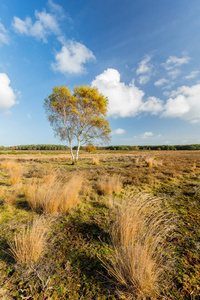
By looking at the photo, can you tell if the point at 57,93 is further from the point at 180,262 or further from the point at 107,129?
the point at 180,262

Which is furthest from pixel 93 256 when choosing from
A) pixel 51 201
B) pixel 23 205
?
pixel 23 205

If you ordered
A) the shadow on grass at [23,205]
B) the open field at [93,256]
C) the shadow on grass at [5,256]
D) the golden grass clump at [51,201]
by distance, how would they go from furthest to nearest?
the shadow on grass at [23,205] < the golden grass clump at [51,201] < the shadow on grass at [5,256] < the open field at [93,256]

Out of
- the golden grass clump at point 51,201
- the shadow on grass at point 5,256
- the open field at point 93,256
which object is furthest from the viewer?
the golden grass clump at point 51,201

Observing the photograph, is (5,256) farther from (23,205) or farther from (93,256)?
(23,205)

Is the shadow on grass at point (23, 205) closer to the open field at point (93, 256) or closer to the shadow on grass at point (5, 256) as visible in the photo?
the open field at point (93, 256)

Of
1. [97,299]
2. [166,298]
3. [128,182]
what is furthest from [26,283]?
[128,182]

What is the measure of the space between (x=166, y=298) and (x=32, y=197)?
12.7 ft

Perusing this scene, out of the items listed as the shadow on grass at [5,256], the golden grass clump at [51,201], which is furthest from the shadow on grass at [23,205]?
the shadow on grass at [5,256]

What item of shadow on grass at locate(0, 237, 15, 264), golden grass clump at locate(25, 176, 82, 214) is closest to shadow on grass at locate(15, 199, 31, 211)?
Result: golden grass clump at locate(25, 176, 82, 214)

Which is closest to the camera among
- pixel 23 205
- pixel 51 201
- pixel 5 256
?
pixel 5 256

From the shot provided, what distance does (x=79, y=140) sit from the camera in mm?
17188

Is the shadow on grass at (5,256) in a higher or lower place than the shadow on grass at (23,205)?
higher

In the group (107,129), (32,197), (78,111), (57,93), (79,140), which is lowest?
(32,197)

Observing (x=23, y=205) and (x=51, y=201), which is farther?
(x=23, y=205)
